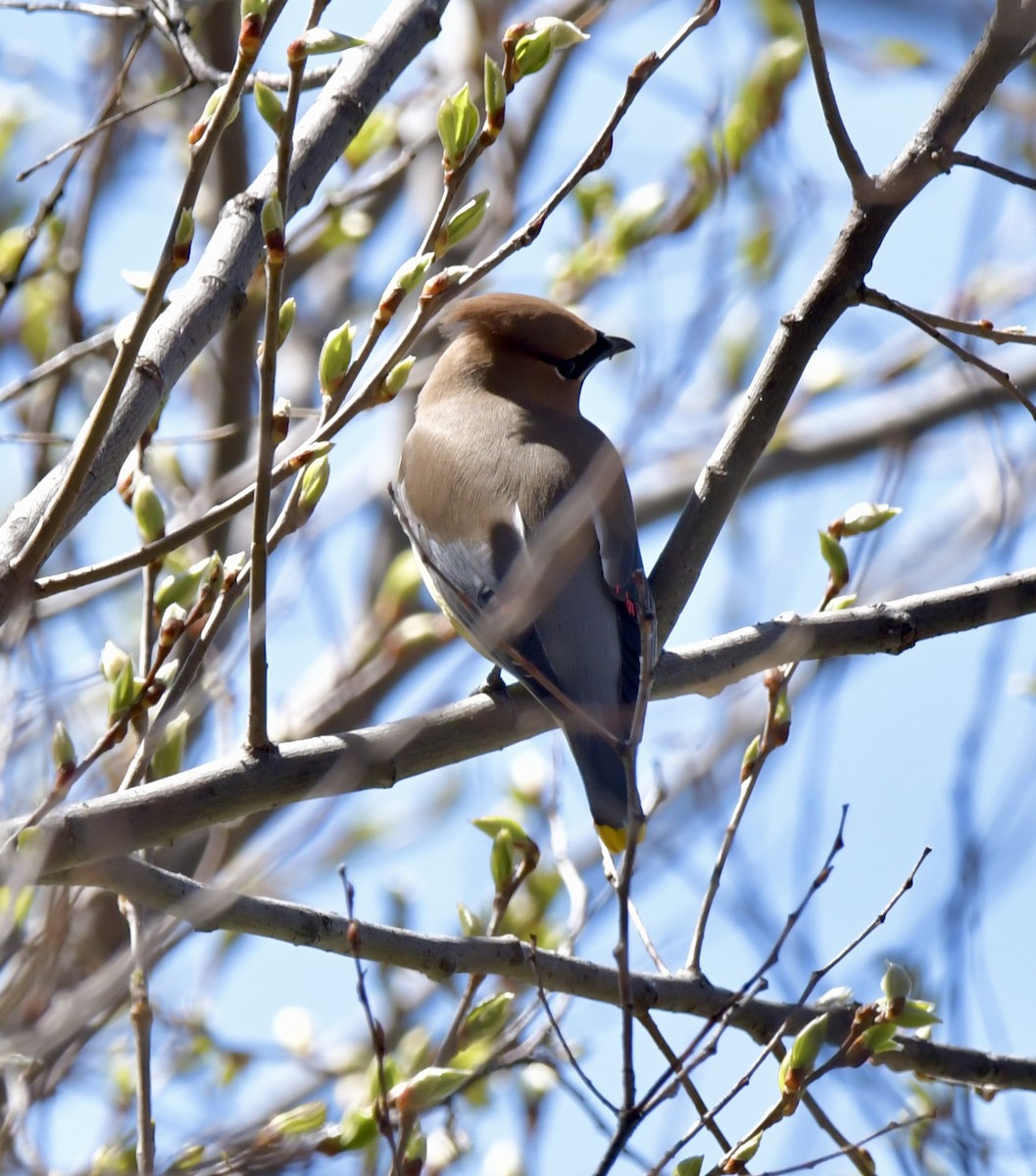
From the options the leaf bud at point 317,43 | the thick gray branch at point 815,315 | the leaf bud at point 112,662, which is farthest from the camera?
the thick gray branch at point 815,315

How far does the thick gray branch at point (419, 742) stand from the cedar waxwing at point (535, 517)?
156 mm

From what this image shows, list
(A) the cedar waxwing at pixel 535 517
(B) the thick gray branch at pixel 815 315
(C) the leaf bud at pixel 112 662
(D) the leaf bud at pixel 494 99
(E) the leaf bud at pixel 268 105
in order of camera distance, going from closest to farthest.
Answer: (E) the leaf bud at pixel 268 105
(D) the leaf bud at pixel 494 99
(C) the leaf bud at pixel 112 662
(B) the thick gray branch at pixel 815 315
(A) the cedar waxwing at pixel 535 517

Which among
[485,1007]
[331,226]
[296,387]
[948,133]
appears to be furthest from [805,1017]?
[296,387]

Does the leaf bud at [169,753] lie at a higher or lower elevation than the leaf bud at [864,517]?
lower

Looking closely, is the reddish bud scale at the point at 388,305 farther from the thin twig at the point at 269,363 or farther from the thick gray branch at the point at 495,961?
the thick gray branch at the point at 495,961

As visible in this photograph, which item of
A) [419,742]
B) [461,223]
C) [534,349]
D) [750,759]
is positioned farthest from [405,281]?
[534,349]

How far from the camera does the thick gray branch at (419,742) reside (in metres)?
2.52

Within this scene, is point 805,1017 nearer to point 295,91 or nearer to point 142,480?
point 142,480

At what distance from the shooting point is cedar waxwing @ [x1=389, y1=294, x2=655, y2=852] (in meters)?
3.44

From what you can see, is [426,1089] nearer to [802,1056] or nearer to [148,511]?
[802,1056]

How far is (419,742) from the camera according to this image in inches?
112

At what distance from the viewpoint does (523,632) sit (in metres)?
3.62

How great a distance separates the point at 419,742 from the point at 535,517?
134 cm

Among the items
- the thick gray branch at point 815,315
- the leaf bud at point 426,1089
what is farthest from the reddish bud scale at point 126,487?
the leaf bud at point 426,1089
